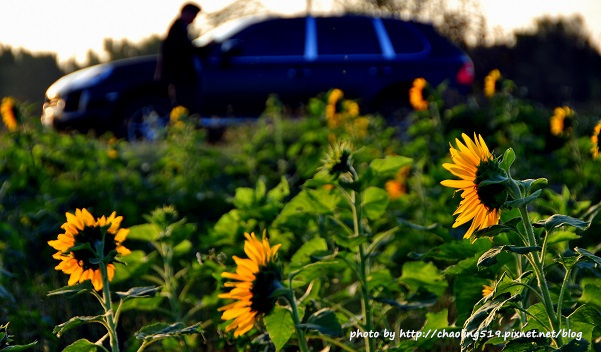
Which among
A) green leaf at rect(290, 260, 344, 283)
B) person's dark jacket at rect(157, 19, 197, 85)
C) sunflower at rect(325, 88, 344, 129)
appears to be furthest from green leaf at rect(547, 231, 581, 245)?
person's dark jacket at rect(157, 19, 197, 85)

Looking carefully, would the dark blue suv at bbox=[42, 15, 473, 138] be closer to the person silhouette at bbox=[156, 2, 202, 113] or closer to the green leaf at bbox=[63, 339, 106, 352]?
the person silhouette at bbox=[156, 2, 202, 113]

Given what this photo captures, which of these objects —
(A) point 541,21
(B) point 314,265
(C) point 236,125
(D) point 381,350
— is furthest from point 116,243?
(A) point 541,21

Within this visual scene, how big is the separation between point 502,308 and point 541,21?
876 inches

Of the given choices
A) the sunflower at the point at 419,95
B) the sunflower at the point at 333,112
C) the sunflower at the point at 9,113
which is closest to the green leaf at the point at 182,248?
the sunflower at the point at 9,113

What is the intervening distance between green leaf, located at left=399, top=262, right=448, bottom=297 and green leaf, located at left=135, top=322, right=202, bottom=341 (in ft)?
2.52

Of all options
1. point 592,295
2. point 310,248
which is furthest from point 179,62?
point 592,295

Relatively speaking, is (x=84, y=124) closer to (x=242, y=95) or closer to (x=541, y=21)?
(x=242, y=95)

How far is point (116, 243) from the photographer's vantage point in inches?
92.5

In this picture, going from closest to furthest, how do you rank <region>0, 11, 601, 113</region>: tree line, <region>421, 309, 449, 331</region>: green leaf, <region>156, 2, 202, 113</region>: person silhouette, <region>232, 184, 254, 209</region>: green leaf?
<region>421, 309, 449, 331</region>: green leaf
<region>232, 184, 254, 209</region>: green leaf
<region>156, 2, 202, 113</region>: person silhouette
<region>0, 11, 601, 113</region>: tree line

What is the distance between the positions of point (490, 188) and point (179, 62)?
7.29 meters

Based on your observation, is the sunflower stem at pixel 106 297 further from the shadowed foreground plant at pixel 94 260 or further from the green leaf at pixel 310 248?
the green leaf at pixel 310 248

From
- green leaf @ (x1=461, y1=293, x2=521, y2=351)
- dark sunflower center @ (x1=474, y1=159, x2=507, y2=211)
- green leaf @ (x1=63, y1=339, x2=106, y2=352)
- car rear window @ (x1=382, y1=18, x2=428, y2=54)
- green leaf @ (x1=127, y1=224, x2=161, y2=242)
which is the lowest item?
car rear window @ (x1=382, y1=18, x2=428, y2=54)

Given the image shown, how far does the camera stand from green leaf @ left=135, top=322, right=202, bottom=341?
82.7 inches

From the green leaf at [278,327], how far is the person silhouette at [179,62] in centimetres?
648
